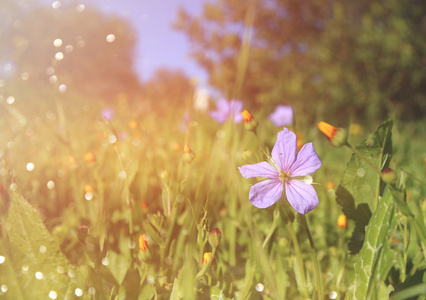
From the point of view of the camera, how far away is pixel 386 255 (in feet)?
1.91

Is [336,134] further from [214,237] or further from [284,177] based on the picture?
[214,237]

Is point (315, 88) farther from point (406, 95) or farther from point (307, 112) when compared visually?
point (406, 95)

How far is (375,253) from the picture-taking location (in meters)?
0.59

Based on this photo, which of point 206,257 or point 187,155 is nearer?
point 206,257

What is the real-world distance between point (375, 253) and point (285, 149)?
0.23 meters

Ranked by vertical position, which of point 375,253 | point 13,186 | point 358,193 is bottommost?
point 13,186

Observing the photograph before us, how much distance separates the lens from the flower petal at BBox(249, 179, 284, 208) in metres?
0.56

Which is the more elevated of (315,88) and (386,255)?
(315,88)

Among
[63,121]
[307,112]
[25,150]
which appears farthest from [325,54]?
[63,121]

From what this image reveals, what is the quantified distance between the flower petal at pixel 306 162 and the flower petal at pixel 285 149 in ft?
0.04

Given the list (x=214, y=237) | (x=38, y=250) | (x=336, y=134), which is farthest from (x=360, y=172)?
(x=38, y=250)

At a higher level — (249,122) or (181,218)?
(249,122)

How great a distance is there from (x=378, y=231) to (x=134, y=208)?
57 centimetres

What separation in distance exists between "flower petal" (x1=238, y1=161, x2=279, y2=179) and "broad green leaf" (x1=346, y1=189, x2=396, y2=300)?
0.61 ft
